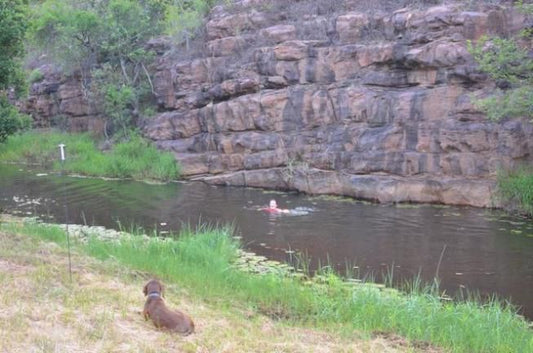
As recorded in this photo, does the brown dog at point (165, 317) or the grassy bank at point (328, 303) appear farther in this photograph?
the grassy bank at point (328, 303)

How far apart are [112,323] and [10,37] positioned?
1093cm

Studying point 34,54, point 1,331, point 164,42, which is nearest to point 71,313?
point 1,331

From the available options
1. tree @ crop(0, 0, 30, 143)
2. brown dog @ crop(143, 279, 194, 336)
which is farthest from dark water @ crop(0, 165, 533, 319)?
brown dog @ crop(143, 279, 194, 336)

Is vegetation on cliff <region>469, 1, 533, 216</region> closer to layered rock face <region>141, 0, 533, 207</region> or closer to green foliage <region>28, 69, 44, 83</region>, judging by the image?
layered rock face <region>141, 0, 533, 207</region>

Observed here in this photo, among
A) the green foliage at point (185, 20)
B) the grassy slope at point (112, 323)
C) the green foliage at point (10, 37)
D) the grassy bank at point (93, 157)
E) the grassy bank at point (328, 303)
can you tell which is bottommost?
the grassy bank at point (93, 157)

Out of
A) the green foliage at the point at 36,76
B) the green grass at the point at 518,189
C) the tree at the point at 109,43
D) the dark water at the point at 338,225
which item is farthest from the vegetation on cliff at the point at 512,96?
the green foliage at the point at 36,76

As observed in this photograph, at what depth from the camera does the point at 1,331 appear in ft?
18.7

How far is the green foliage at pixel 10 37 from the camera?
1475 cm

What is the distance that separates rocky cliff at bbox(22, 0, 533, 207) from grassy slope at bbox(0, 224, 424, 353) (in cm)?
1359

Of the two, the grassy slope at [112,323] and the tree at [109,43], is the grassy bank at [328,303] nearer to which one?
the grassy slope at [112,323]

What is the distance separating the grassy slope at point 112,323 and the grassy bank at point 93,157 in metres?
18.1

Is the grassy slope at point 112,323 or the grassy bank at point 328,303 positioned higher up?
the grassy slope at point 112,323

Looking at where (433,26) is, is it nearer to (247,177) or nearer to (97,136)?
(247,177)

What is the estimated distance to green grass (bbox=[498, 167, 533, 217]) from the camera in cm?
1780
